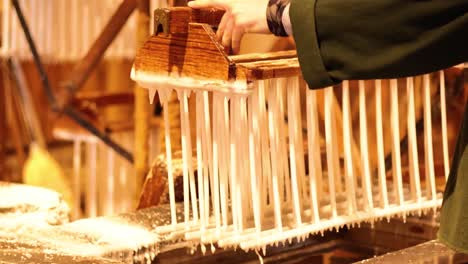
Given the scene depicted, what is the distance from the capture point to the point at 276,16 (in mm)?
1326

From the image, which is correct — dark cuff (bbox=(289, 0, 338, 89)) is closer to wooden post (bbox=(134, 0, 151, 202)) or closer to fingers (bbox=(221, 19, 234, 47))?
fingers (bbox=(221, 19, 234, 47))

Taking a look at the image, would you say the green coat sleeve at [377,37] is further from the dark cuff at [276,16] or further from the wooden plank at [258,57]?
the wooden plank at [258,57]

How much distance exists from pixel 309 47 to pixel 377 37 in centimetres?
10

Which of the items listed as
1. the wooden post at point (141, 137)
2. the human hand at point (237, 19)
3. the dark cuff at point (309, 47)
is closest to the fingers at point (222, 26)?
the human hand at point (237, 19)

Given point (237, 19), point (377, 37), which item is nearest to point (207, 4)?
point (237, 19)

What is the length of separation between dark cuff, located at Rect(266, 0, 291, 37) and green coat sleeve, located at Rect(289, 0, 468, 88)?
0.16 feet

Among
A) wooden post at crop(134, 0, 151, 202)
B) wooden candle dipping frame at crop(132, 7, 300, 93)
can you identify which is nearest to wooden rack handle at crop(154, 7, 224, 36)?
wooden candle dipping frame at crop(132, 7, 300, 93)

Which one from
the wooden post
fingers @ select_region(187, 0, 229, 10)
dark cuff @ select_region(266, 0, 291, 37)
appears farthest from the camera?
the wooden post

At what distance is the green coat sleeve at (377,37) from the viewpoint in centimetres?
122

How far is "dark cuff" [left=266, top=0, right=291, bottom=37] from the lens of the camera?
1325mm

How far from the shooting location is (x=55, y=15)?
3.47 m

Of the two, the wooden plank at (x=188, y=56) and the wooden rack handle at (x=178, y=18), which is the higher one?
the wooden rack handle at (x=178, y=18)

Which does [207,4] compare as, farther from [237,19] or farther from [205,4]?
[237,19]

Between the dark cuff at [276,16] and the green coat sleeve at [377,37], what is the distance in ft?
0.16
